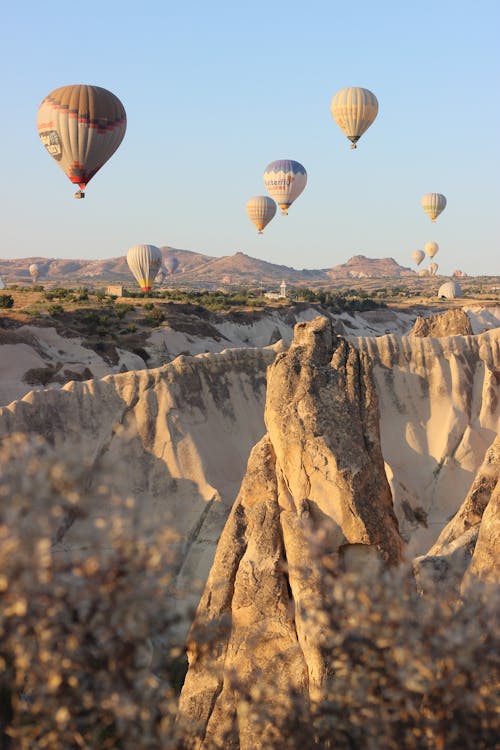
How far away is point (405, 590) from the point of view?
9.71 metres

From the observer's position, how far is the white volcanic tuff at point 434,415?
101ft

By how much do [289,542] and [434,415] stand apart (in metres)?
21.4

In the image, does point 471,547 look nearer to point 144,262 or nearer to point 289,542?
point 289,542

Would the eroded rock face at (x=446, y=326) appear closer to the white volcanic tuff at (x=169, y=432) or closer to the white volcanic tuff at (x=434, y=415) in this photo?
the white volcanic tuff at (x=434, y=415)

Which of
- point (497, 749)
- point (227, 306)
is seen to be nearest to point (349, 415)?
point (497, 749)

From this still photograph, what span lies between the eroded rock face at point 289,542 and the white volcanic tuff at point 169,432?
11670 millimetres

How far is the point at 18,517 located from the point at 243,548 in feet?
24.7

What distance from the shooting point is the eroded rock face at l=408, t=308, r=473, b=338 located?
4153 cm

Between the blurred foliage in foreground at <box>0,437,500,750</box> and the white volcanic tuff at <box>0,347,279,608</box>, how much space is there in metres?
16.5

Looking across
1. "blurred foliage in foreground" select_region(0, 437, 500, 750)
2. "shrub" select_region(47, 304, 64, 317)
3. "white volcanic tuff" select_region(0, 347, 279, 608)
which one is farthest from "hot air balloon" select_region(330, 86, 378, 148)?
"blurred foliage in foreground" select_region(0, 437, 500, 750)

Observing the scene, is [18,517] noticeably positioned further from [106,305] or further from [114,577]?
[106,305]

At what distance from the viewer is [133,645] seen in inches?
304

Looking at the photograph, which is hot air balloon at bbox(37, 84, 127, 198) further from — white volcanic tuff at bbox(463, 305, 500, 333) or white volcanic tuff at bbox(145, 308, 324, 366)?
white volcanic tuff at bbox(463, 305, 500, 333)

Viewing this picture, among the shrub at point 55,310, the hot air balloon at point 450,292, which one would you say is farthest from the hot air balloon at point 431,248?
the shrub at point 55,310
